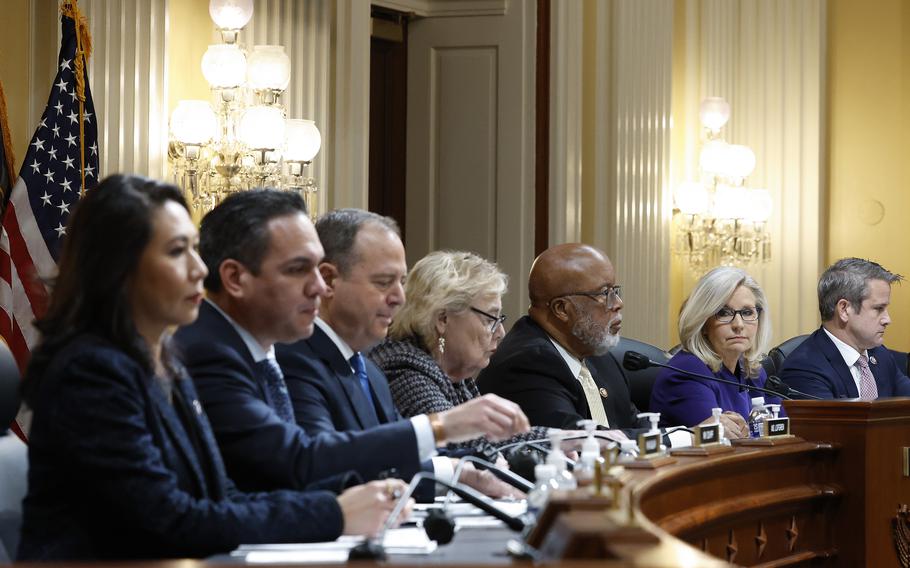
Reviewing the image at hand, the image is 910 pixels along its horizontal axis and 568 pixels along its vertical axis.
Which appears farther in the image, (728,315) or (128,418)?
(728,315)

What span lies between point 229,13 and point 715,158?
4.01 metres

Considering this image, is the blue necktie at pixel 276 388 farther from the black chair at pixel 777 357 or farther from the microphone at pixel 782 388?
the black chair at pixel 777 357

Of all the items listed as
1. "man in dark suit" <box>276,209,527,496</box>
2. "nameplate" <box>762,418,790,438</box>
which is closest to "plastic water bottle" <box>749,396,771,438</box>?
"nameplate" <box>762,418,790,438</box>

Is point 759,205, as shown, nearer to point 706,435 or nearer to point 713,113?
point 713,113

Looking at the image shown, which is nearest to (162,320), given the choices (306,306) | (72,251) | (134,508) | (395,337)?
(72,251)

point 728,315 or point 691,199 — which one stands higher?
point 691,199

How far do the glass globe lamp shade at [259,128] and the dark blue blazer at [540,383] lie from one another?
1.37 meters

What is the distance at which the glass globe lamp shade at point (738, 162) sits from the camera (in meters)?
8.96

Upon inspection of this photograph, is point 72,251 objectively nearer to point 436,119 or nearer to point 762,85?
point 436,119

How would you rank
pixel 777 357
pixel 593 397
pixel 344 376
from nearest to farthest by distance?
pixel 344 376
pixel 593 397
pixel 777 357

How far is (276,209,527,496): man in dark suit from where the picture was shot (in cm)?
329

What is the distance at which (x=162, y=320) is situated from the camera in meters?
2.42

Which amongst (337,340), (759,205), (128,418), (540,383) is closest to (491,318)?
(540,383)

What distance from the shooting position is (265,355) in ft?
9.91
